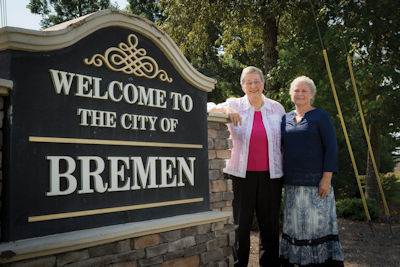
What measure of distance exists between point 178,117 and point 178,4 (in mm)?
6342

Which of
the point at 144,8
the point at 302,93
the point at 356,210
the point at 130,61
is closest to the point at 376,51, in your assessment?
the point at 356,210

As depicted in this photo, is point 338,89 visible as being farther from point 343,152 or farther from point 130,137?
point 130,137

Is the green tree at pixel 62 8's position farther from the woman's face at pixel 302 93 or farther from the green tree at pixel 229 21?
the woman's face at pixel 302 93

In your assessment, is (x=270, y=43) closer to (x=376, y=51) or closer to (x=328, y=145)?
(x=376, y=51)

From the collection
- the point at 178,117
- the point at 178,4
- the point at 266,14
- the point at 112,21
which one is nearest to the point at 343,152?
the point at 266,14

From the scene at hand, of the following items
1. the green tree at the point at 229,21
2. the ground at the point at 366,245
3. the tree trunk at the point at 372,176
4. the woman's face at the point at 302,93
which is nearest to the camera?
the woman's face at the point at 302,93

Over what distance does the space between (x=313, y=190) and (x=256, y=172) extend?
20.4 inches

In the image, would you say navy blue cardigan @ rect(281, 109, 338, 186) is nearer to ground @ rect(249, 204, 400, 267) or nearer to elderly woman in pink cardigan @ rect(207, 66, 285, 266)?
elderly woman in pink cardigan @ rect(207, 66, 285, 266)

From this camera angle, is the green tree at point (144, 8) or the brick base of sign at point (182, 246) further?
the green tree at point (144, 8)

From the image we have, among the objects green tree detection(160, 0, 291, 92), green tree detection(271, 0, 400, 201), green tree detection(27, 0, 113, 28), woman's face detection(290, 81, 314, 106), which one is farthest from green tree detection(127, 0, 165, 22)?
woman's face detection(290, 81, 314, 106)

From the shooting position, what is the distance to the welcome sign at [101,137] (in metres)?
2.02

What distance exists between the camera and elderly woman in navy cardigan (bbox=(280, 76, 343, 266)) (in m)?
3.09

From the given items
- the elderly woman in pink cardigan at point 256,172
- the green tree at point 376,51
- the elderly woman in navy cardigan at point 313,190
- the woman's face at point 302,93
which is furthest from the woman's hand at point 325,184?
the green tree at point 376,51

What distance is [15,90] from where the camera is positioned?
6.56 feet
